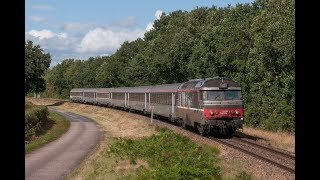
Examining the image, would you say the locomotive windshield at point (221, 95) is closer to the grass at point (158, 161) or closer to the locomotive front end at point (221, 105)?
the locomotive front end at point (221, 105)

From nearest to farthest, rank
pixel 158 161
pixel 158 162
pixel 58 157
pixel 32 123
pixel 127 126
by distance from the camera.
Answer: pixel 158 162 < pixel 158 161 < pixel 58 157 < pixel 32 123 < pixel 127 126

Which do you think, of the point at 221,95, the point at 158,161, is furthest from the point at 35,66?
the point at 158,161

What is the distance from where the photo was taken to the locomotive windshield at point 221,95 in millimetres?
26250

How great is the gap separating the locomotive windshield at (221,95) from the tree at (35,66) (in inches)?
2504

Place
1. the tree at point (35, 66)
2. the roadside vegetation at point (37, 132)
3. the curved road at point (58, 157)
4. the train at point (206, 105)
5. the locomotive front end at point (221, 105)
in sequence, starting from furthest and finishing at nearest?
1. the tree at point (35, 66)
2. the roadside vegetation at point (37, 132)
3. the train at point (206, 105)
4. the locomotive front end at point (221, 105)
5. the curved road at point (58, 157)

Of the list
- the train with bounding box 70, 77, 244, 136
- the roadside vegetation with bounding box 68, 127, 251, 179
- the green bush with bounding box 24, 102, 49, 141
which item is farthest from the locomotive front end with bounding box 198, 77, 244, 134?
the green bush with bounding box 24, 102, 49, 141

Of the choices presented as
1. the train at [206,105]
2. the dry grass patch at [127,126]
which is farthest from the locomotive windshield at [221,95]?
the dry grass patch at [127,126]

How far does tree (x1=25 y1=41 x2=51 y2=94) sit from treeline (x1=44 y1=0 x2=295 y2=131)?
59.1ft

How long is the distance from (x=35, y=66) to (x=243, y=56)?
164ft

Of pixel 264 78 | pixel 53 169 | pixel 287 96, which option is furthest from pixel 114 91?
pixel 53 169

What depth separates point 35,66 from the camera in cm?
8669

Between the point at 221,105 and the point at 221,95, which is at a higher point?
the point at 221,95

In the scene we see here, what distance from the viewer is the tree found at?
84.6m

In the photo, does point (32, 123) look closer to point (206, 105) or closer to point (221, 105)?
point (206, 105)
